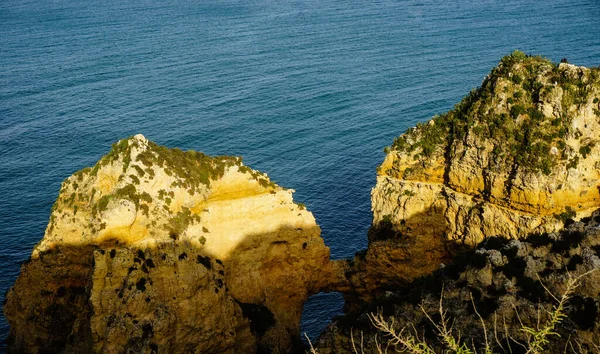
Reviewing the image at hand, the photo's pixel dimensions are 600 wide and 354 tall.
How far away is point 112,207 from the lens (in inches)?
1359

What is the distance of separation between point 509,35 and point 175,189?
110508 mm

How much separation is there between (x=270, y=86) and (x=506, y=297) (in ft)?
276

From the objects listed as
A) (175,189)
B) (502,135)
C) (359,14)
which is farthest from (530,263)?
(359,14)

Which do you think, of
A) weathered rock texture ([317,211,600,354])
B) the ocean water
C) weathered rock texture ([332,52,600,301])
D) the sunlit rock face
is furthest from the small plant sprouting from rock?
the ocean water

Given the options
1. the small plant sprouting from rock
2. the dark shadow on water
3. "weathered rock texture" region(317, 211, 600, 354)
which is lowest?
the dark shadow on water

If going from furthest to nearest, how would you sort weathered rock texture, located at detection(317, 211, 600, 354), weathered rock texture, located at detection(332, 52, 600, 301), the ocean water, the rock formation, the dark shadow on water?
the ocean water, the dark shadow on water, weathered rock texture, located at detection(332, 52, 600, 301), the rock formation, weathered rock texture, located at detection(317, 211, 600, 354)

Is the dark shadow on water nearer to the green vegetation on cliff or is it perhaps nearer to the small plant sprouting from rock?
the green vegetation on cliff

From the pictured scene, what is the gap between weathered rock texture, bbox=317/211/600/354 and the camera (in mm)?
26641

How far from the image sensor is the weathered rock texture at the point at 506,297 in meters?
26.6

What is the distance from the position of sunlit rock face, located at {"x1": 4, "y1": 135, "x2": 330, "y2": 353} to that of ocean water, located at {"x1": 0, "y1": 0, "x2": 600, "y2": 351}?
14.8 meters

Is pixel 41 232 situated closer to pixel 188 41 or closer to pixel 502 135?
pixel 502 135

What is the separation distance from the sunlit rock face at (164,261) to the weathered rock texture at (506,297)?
8733 mm

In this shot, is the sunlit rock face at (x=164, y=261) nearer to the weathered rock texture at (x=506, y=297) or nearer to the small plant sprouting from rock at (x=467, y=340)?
the weathered rock texture at (x=506, y=297)

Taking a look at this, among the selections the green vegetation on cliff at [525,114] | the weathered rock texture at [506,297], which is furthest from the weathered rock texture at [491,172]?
the weathered rock texture at [506,297]
